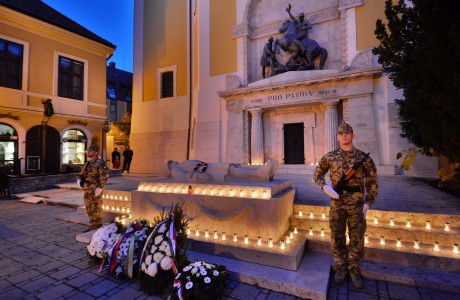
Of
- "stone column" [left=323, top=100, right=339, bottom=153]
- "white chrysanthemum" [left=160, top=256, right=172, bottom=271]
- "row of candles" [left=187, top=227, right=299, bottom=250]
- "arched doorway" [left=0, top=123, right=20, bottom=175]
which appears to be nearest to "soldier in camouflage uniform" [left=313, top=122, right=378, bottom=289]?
"row of candles" [left=187, top=227, right=299, bottom=250]

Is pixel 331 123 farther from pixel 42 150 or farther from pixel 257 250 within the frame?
pixel 42 150

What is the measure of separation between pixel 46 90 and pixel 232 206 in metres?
15.9

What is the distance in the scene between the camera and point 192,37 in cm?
1659

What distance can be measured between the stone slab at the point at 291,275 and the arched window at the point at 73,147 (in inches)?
617

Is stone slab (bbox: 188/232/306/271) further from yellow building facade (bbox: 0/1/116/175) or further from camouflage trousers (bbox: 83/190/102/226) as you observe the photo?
yellow building facade (bbox: 0/1/116/175)

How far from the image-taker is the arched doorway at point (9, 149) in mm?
12645

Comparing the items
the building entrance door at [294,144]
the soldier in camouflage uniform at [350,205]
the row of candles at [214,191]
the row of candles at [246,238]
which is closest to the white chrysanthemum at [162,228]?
the row of candles at [246,238]

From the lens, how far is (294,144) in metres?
12.5

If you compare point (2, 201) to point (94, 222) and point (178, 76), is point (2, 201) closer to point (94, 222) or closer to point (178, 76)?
point (94, 222)

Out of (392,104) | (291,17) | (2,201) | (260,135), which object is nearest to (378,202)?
(392,104)

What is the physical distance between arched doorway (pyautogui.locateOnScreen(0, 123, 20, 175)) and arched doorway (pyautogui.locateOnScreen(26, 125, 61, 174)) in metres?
0.51

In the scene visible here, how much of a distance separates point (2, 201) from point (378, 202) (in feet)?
42.8

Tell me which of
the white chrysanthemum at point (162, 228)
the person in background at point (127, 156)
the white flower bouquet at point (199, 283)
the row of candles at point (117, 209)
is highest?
the person in background at point (127, 156)

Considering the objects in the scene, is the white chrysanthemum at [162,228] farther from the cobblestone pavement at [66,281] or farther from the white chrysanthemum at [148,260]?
the cobblestone pavement at [66,281]
